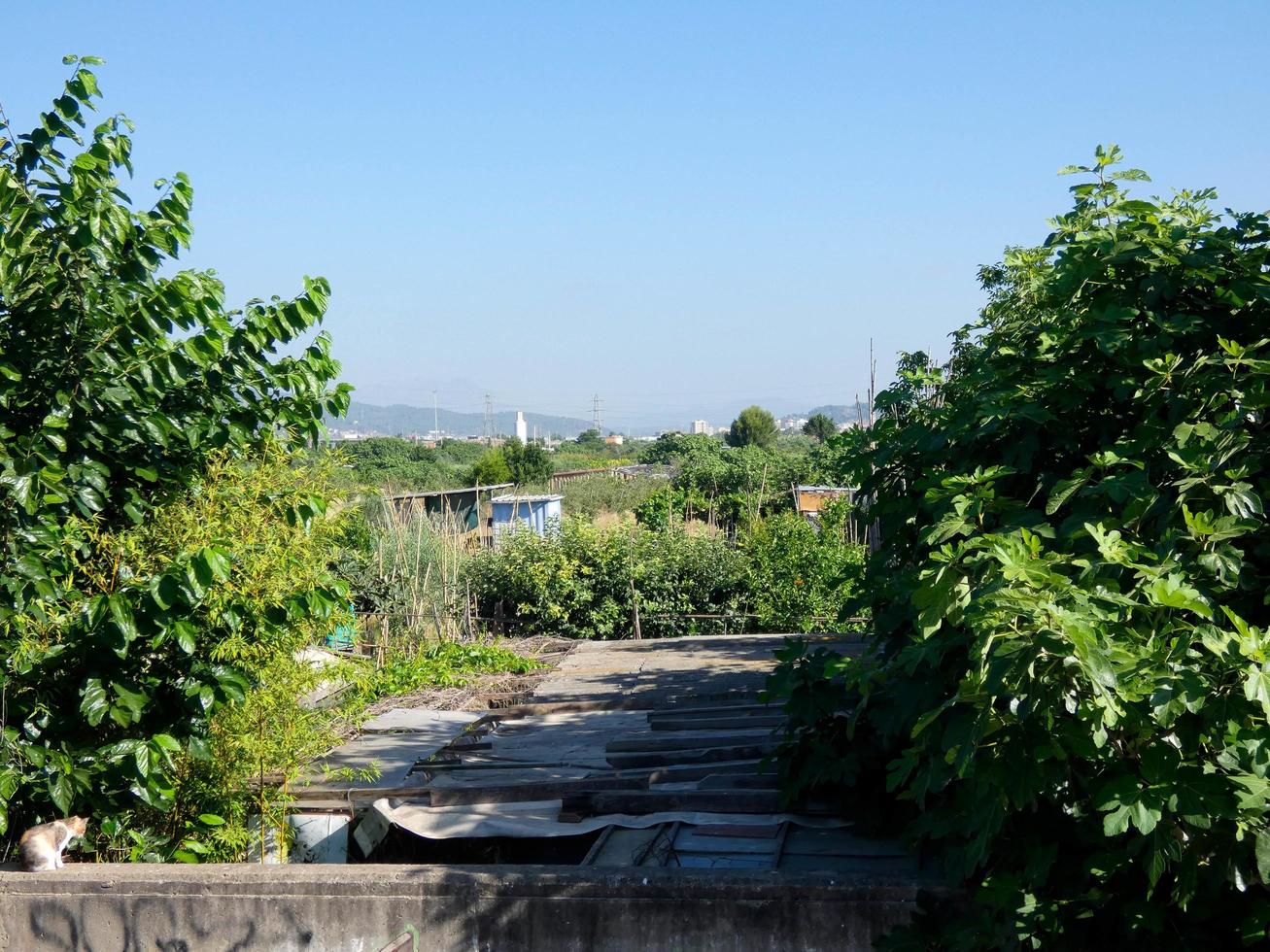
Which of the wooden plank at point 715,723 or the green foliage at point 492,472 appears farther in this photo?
the green foliage at point 492,472

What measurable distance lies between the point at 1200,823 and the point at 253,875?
4.26 meters

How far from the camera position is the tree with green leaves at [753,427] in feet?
209

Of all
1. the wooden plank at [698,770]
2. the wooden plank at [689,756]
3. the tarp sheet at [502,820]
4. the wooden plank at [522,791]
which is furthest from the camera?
the wooden plank at [689,756]

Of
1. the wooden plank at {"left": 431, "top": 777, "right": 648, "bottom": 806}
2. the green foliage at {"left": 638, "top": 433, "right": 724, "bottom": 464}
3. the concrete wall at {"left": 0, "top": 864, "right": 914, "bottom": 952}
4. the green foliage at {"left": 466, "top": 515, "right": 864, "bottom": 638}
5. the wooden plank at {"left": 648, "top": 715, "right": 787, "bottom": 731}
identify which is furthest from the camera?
the green foliage at {"left": 638, "top": 433, "right": 724, "bottom": 464}

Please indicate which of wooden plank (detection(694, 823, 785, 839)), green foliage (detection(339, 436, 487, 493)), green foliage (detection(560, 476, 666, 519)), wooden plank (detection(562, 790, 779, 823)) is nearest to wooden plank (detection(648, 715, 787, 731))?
wooden plank (detection(562, 790, 779, 823))

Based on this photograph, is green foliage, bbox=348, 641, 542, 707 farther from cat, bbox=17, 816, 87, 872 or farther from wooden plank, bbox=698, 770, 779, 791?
wooden plank, bbox=698, 770, 779, 791

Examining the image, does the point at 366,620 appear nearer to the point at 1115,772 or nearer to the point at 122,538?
the point at 122,538

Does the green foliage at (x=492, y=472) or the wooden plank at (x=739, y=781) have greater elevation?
the green foliage at (x=492, y=472)

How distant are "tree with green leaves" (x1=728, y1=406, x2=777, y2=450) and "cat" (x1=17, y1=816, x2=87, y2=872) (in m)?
57.9

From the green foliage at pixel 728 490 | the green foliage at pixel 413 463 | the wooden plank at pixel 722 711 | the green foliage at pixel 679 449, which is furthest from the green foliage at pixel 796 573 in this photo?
the green foliage at pixel 679 449

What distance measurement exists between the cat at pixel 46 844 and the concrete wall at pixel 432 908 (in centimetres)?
6

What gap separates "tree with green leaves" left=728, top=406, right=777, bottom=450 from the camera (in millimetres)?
63716

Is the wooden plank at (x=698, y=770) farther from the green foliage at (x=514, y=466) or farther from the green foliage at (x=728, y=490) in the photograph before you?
the green foliage at (x=514, y=466)

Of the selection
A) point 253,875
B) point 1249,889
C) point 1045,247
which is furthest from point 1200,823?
point 253,875
